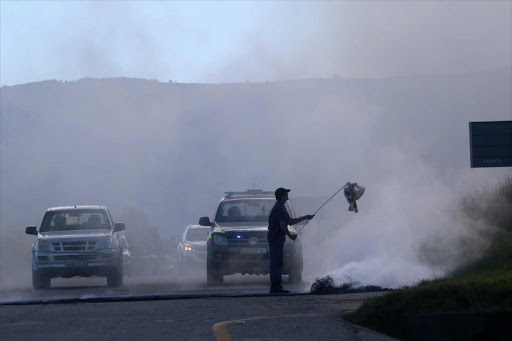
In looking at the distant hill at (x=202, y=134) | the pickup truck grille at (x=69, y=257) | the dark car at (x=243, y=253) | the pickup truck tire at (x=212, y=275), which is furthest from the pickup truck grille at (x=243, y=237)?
the distant hill at (x=202, y=134)

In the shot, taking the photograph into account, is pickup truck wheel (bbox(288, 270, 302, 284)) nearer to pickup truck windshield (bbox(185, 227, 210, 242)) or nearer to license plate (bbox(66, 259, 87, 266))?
license plate (bbox(66, 259, 87, 266))

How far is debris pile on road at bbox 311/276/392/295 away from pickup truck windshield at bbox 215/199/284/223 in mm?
5699

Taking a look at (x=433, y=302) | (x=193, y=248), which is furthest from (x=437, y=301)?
(x=193, y=248)

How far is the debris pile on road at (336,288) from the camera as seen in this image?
624 inches

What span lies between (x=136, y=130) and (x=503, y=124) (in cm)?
8379

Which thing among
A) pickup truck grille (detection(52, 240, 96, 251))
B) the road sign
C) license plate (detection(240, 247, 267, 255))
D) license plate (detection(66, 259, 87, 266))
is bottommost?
license plate (detection(66, 259, 87, 266))

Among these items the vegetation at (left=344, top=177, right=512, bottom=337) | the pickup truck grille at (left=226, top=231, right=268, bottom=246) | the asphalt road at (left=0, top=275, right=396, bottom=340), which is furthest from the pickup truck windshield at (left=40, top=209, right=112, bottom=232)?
the vegetation at (left=344, top=177, right=512, bottom=337)

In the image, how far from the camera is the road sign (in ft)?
62.1

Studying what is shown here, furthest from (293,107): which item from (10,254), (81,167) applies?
(10,254)

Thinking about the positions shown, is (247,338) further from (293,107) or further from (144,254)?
(293,107)

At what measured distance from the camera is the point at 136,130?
332 feet

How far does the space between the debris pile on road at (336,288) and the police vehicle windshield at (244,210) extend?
5.70 metres

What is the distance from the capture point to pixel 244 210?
22141 mm

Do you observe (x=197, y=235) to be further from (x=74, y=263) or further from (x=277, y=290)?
(x=277, y=290)
